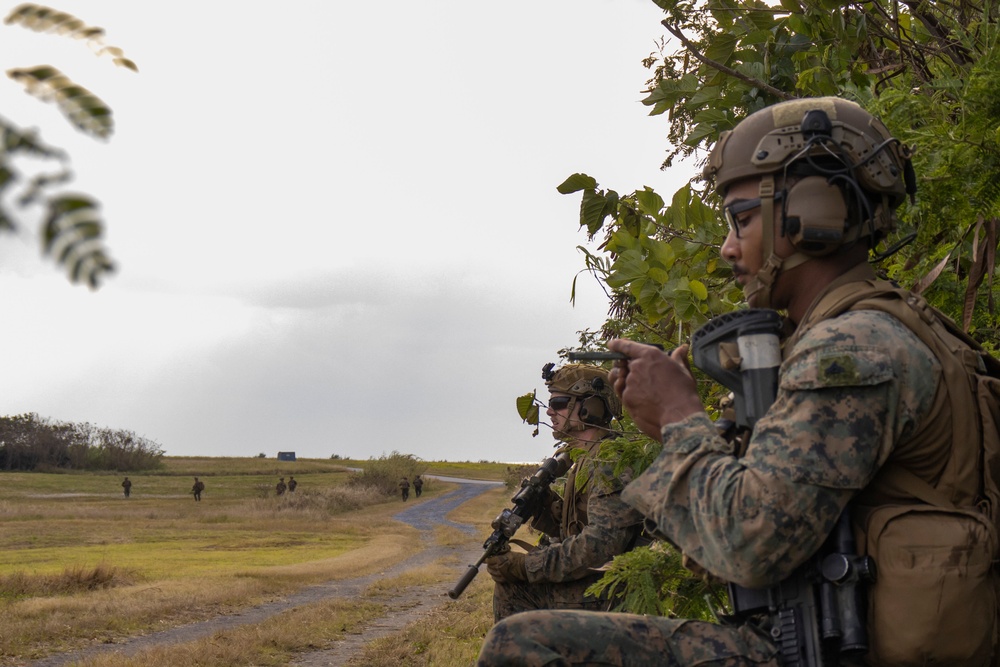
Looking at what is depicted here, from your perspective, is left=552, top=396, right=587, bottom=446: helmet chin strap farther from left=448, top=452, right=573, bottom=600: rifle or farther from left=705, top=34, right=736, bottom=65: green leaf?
left=705, top=34, right=736, bottom=65: green leaf

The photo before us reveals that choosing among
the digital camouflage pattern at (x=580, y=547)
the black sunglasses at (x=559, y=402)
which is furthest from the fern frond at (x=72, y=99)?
the black sunglasses at (x=559, y=402)

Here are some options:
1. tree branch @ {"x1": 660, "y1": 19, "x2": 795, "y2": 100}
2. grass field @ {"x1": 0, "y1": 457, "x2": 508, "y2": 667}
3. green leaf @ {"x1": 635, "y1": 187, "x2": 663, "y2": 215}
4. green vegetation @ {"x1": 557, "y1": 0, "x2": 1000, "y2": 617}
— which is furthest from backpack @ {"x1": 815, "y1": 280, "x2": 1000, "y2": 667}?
grass field @ {"x1": 0, "y1": 457, "x2": 508, "y2": 667}

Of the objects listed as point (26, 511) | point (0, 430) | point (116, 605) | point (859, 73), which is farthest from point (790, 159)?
point (0, 430)

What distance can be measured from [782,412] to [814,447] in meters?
0.11

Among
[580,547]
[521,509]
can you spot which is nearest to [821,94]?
[580,547]

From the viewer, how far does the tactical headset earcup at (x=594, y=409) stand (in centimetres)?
600

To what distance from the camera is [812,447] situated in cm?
204

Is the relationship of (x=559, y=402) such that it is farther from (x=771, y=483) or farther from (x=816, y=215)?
(x=771, y=483)

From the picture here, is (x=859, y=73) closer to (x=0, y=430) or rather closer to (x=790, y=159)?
(x=790, y=159)

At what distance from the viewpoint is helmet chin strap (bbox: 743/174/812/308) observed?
8.22 ft

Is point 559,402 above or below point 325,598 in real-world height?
above

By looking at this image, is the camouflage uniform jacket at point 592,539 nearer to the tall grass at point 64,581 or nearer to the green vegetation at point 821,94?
the green vegetation at point 821,94

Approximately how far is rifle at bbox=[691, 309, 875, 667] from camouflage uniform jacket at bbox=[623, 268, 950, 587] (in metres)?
0.08

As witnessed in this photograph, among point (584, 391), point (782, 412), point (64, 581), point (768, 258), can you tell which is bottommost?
point (64, 581)
